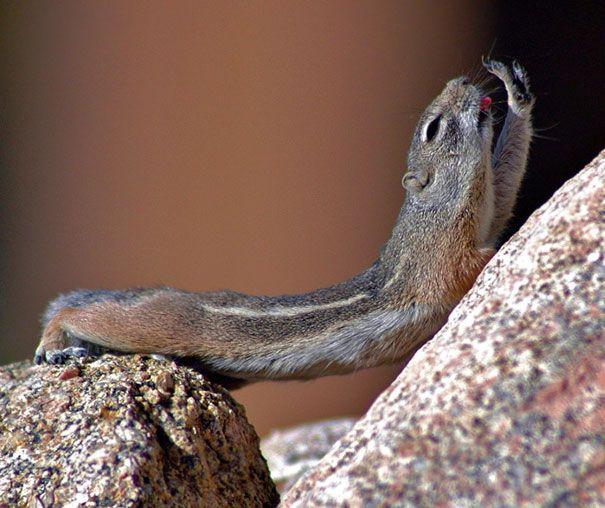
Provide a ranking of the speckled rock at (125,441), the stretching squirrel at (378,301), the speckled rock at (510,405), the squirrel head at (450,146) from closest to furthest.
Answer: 1. the speckled rock at (510,405)
2. the speckled rock at (125,441)
3. the stretching squirrel at (378,301)
4. the squirrel head at (450,146)

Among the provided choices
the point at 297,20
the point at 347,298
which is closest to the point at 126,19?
the point at 297,20

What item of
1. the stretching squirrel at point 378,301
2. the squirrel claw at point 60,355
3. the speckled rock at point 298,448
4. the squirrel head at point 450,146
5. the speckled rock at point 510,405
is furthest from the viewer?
the speckled rock at point 298,448

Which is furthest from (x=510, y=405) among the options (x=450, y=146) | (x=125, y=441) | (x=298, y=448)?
(x=298, y=448)

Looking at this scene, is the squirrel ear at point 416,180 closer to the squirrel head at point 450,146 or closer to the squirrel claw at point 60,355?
the squirrel head at point 450,146

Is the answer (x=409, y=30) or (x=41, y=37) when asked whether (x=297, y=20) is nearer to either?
(x=409, y=30)

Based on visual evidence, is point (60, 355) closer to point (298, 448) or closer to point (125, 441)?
point (125, 441)

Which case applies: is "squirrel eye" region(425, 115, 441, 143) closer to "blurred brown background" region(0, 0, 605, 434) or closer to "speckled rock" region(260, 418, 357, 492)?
"speckled rock" region(260, 418, 357, 492)

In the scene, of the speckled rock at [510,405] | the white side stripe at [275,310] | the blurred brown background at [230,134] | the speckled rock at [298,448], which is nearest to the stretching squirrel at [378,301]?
the white side stripe at [275,310]
